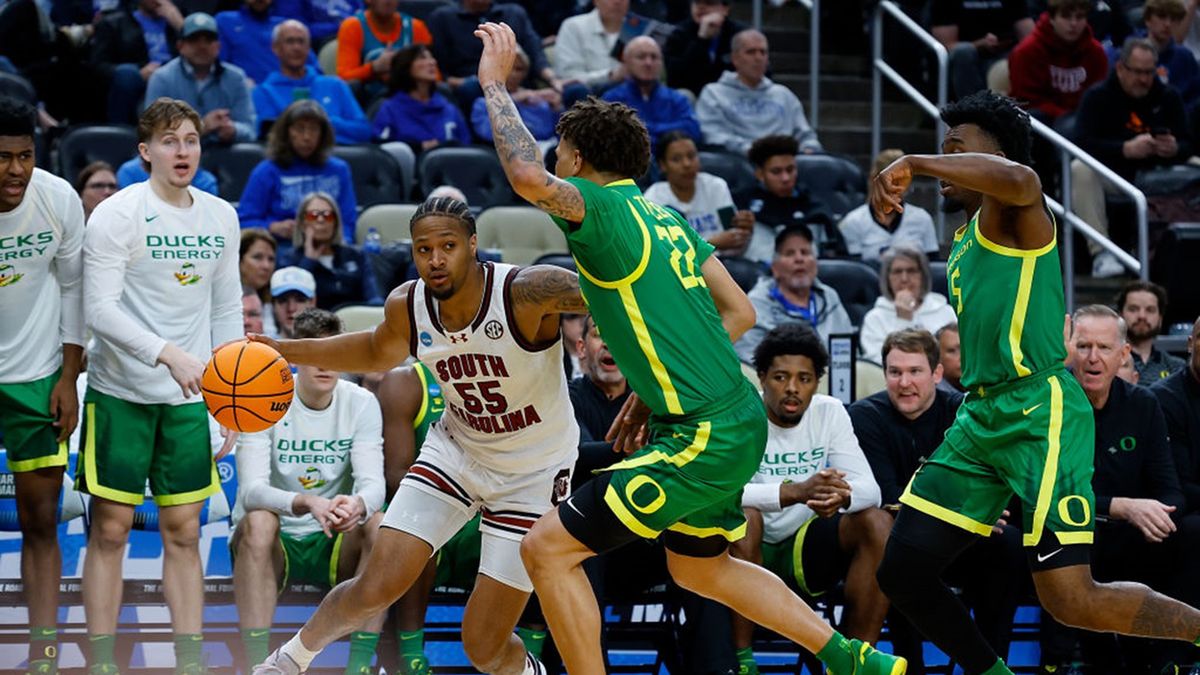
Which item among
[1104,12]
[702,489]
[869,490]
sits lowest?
[869,490]

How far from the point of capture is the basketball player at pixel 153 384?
689 centimetres

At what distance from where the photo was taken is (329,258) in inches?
387

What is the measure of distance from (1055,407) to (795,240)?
4.25m

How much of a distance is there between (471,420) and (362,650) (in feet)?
5.72

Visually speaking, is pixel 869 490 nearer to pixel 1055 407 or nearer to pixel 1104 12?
pixel 1055 407

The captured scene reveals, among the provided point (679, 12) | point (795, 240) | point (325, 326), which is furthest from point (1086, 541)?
point (679, 12)

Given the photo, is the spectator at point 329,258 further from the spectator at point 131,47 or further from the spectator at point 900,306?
the spectator at point 900,306

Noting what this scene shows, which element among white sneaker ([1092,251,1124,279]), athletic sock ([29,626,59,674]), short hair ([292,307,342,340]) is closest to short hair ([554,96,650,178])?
short hair ([292,307,342,340])

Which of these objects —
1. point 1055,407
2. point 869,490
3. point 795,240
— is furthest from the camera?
point 795,240

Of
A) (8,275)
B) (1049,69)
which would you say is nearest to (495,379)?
(8,275)

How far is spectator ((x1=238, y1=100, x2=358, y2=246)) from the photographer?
1039cm

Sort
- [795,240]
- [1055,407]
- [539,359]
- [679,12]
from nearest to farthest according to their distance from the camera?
[1055,407] → [539,359] → [795,240] → [679,12]

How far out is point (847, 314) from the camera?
1024 centimetres

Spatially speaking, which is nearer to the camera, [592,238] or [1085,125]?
[592,238]
